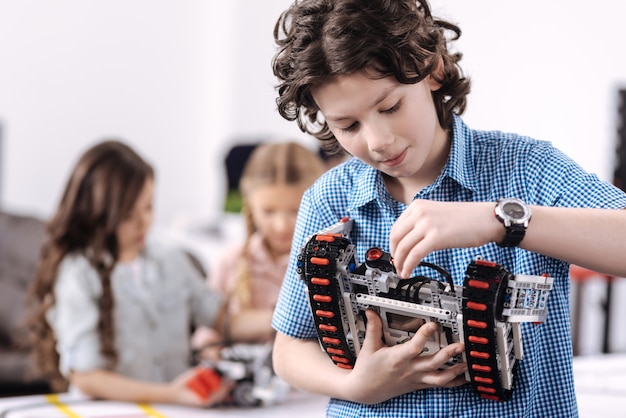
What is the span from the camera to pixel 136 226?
173 cm

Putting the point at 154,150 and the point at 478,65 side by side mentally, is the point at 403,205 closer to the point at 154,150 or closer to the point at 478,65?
the point at 478,65

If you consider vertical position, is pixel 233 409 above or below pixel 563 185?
below

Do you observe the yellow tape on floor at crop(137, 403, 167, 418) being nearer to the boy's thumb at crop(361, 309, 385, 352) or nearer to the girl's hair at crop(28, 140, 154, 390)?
the girl's hair at crop(28, 140, 154, 390)

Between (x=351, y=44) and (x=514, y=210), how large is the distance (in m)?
0.22

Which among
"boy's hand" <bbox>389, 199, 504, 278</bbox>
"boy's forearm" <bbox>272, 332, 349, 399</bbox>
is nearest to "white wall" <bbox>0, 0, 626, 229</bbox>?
"boy's forearm" <bbox>272, 332, 349, 399</bbox>

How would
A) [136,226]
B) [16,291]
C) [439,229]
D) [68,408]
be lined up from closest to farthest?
[439,229] → [68,408] → [136,226] → [16,291]

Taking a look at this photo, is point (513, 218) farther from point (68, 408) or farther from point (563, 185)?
point (68, 408)

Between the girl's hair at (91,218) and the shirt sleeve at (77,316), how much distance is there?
2 centimetres

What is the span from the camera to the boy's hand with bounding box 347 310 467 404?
2.64 feet

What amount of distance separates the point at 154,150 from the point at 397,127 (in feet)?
12.9

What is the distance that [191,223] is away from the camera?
3980mm

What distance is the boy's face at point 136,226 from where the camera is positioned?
170 centimetres

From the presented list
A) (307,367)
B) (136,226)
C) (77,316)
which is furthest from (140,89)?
(307,367)

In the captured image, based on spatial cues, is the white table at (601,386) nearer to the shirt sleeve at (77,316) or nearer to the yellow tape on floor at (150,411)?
the yellow tape on floor at (150,411)
